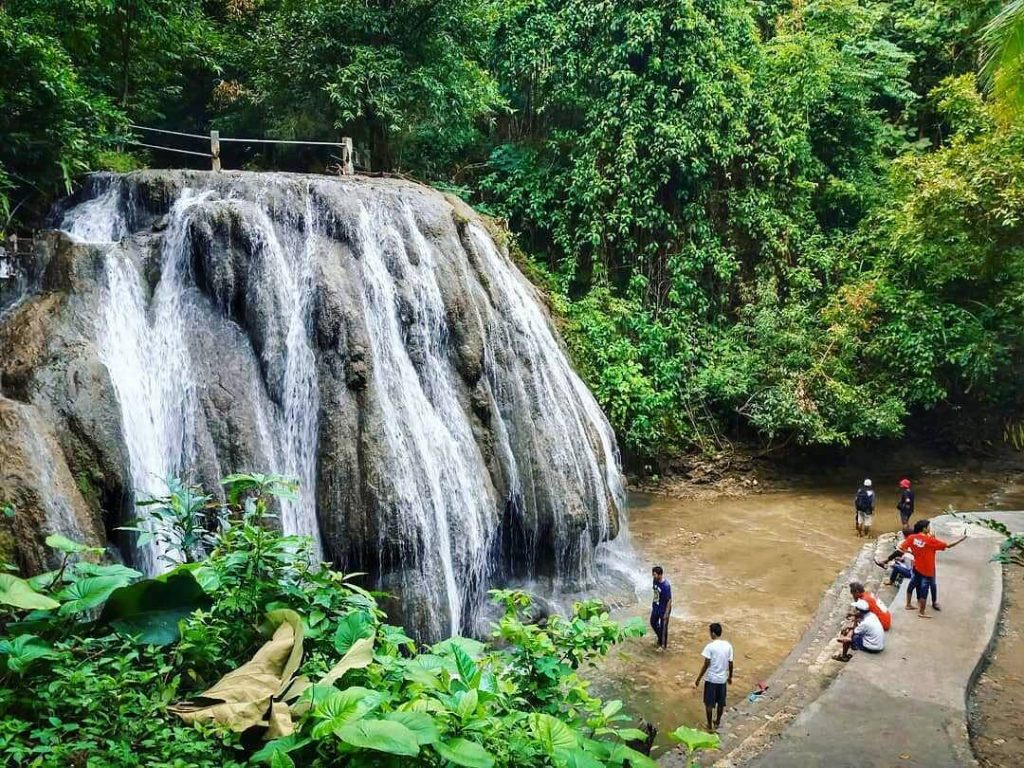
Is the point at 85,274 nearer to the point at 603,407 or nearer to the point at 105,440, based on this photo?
the point at 105,440

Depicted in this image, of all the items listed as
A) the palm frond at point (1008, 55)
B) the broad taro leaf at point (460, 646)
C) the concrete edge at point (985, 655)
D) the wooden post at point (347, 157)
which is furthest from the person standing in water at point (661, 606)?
the wooden post at point (347, 157)

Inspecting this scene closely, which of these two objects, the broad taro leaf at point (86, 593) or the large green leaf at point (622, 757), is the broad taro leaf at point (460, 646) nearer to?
the large green leaf at point (622, 757)

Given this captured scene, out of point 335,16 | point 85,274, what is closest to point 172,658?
point 85,274

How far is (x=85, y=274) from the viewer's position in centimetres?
812

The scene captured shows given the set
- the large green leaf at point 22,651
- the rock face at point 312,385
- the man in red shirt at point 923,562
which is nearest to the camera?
the large green leaf at point 22,651

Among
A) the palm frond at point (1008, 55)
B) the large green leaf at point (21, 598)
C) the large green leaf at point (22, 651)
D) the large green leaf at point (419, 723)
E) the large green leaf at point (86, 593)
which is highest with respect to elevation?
the palm frond at point (1008, 55)

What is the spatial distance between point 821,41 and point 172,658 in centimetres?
1960

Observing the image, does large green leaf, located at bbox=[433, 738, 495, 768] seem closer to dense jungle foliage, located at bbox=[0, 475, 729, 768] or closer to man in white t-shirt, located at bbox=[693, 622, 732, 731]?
dense jungle foliage, located at bbox=[0, 475, 729, 768]

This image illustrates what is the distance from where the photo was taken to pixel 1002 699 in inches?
269

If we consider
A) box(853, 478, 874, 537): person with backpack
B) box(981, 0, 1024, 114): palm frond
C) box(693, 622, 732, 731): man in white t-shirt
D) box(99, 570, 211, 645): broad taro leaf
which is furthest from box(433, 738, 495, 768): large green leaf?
box(853, 478, 874, 537): person with backpack

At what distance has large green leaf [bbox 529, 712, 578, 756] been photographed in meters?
2.58

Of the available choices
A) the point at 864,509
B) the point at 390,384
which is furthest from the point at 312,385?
the point at 864,509

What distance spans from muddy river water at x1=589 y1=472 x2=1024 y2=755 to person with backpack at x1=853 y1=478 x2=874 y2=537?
0.23 m

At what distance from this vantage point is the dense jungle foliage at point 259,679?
8.18 feet
